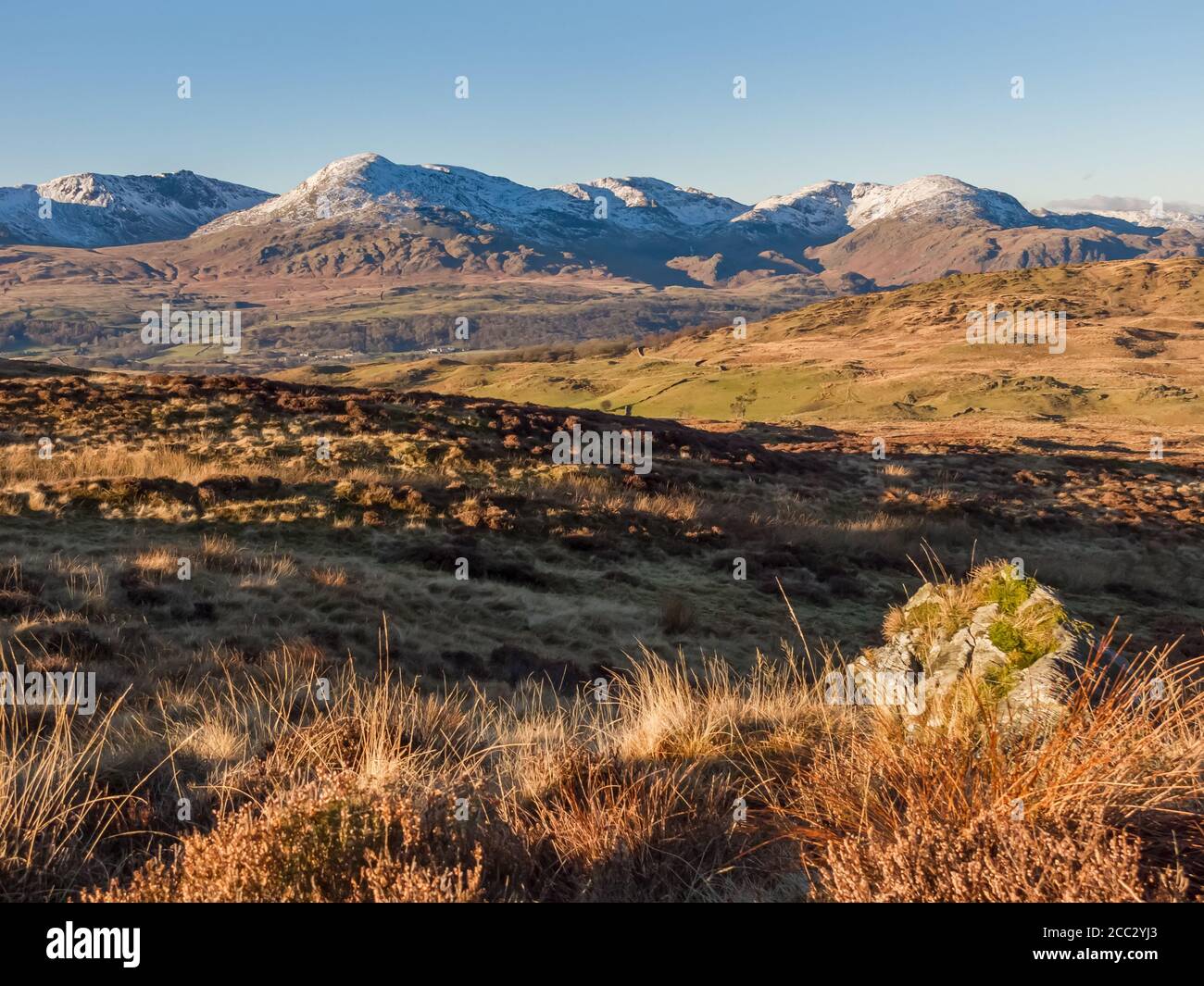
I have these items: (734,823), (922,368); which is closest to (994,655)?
(734,823)

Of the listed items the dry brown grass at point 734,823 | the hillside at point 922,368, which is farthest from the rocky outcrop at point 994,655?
the hillside at point 922,368

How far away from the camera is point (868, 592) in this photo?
16.8 metres

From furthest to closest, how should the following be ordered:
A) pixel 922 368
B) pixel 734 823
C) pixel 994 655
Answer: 1. pixel 922 368
2. pixel 994 655
3. pixel 734 823

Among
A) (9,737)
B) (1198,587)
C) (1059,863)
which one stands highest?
(1059,863)

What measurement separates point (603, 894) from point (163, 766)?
302 cm

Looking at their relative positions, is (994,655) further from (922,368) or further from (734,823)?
(922,368)

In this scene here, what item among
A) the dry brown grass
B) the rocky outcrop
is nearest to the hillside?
the rocky outcrop

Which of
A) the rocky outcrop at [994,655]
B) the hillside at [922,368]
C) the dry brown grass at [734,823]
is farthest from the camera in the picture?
the hillside at [922,368]

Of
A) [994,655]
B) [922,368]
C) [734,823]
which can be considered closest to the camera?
[734,823]

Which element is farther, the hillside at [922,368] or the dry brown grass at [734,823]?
the hillside at [922,368]

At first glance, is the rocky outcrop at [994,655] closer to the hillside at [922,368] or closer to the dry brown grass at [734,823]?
the dry brown grass at [734,823]
